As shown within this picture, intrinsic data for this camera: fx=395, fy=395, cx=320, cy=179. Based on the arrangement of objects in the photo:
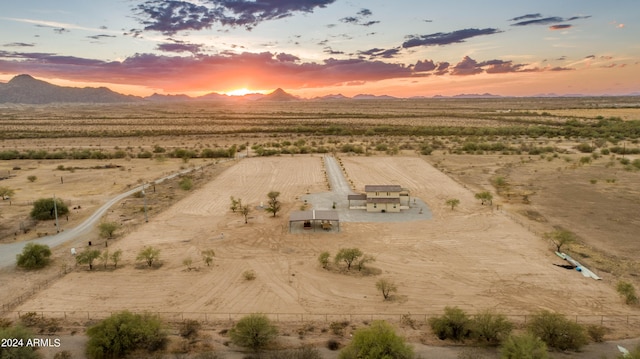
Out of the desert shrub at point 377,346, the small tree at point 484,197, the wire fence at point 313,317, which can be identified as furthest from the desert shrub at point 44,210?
the small tree at point 484,197

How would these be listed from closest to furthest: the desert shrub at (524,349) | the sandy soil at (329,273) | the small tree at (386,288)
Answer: the desert shrub at (524,349), the sandy soil at (329,273), the small tree at (386,288)

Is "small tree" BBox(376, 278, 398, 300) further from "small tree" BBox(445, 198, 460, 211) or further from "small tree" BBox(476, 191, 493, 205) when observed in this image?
"small tree" BBox(476, 191, 493, 205)

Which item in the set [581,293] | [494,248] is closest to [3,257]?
[494,248]

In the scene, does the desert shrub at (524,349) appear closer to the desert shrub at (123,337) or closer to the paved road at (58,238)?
the desert shrub at (123,337)

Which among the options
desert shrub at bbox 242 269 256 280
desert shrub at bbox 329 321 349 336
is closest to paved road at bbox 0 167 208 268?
desert shrub at bbox 242 269 256 280

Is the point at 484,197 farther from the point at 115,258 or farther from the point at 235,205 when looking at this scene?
the point at 115,258

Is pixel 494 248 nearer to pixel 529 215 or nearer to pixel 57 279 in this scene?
pixel 529 215
